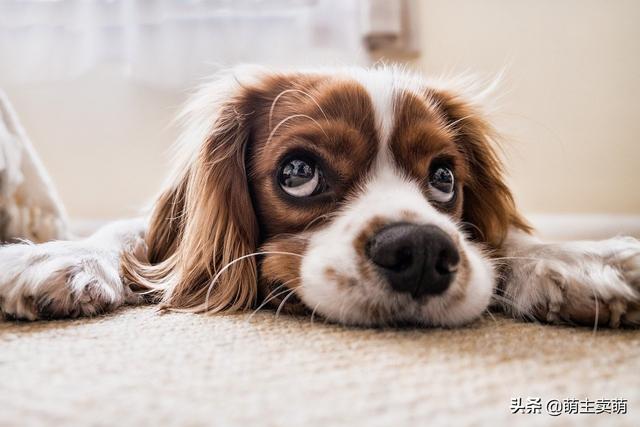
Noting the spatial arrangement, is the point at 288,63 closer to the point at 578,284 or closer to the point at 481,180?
the point at 481,180

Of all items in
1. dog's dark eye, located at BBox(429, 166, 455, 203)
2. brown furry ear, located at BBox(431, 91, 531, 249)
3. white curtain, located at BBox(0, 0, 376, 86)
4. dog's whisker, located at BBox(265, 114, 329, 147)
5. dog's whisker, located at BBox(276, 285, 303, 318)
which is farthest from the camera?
white curtain, located at BBox(0, 0, 376, 86)

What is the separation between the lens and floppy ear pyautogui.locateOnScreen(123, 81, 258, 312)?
1.20 meters

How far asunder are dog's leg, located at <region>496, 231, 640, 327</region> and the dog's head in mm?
76

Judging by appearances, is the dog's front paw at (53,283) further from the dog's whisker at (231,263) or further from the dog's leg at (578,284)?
the dog's leg at (578,284)

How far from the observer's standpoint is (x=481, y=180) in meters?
1.57

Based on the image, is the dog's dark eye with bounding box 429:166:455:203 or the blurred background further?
the blurred background

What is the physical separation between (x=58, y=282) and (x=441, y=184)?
→ 799 millimetres

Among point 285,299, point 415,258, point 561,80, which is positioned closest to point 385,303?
point 415,258

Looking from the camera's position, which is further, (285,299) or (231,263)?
(231,263)

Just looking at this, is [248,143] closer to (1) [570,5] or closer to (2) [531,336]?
(2) [531,336]

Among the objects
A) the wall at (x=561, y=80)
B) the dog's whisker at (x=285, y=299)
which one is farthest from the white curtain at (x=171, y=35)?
the dog's whisker at (x=285, y=299)

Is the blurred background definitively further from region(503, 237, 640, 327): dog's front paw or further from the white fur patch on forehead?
region(503, 237, 640, 327): dog's front paw

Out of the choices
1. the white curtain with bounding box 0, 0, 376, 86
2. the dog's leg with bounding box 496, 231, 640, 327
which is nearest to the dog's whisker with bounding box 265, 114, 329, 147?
the dog's leg with bounding box 496, 231, 640, 327

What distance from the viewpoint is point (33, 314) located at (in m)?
1.02
